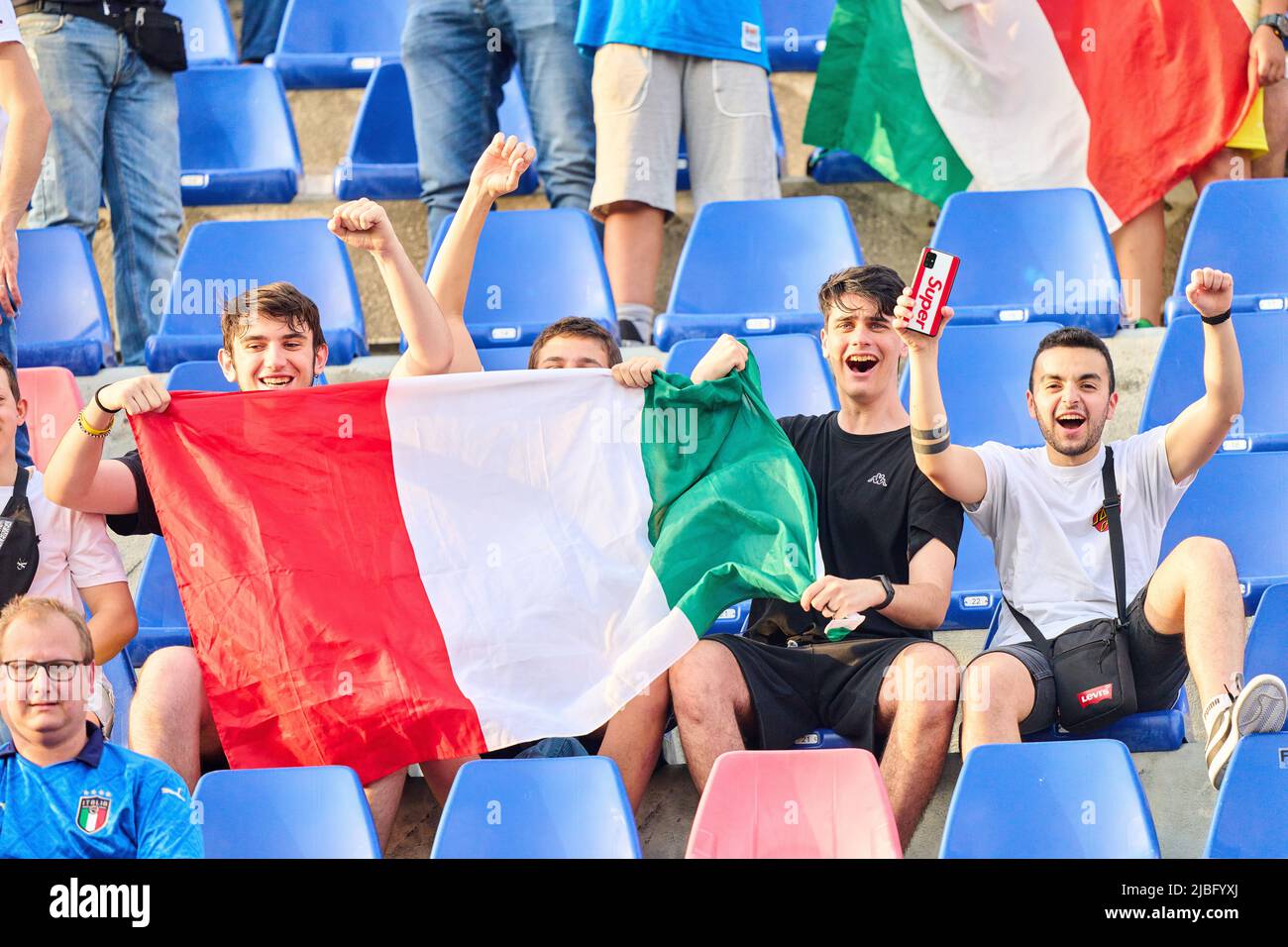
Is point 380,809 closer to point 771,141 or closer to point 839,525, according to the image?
point 839,525

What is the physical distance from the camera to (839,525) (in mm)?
4492

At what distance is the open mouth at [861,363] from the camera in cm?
454

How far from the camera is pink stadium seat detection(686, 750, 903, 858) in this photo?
12.3ft

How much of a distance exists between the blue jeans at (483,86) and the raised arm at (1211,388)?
2.50 m

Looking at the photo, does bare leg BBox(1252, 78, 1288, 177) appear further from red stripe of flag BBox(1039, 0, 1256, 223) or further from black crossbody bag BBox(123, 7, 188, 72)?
black crossbody bag BBox(123, 7, 188, 72)

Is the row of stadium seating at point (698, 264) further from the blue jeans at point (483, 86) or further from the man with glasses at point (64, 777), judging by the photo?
the man with glasses at point (64, 777)

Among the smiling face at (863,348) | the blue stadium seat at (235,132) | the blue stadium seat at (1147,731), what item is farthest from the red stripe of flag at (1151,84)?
the blue stadium seat at (235,132)

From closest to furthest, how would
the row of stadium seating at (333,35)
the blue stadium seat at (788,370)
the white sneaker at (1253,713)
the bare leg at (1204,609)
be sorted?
the white sneaker at (1253,713), the bare leg at (1204,609), the blue stadium seat at (788,370), the row of stadium seating at (333,35)

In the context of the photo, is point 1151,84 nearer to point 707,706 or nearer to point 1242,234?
point 1242,234

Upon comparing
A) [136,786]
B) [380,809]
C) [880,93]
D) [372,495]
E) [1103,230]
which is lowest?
[380,809]

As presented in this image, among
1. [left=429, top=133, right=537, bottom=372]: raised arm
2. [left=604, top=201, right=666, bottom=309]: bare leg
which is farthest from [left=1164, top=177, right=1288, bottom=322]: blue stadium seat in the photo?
[left=429, top=133, right=537, bottom=372]: raised arm

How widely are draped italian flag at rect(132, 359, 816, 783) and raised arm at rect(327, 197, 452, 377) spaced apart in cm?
17

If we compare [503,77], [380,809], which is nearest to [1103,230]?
[503,77]
